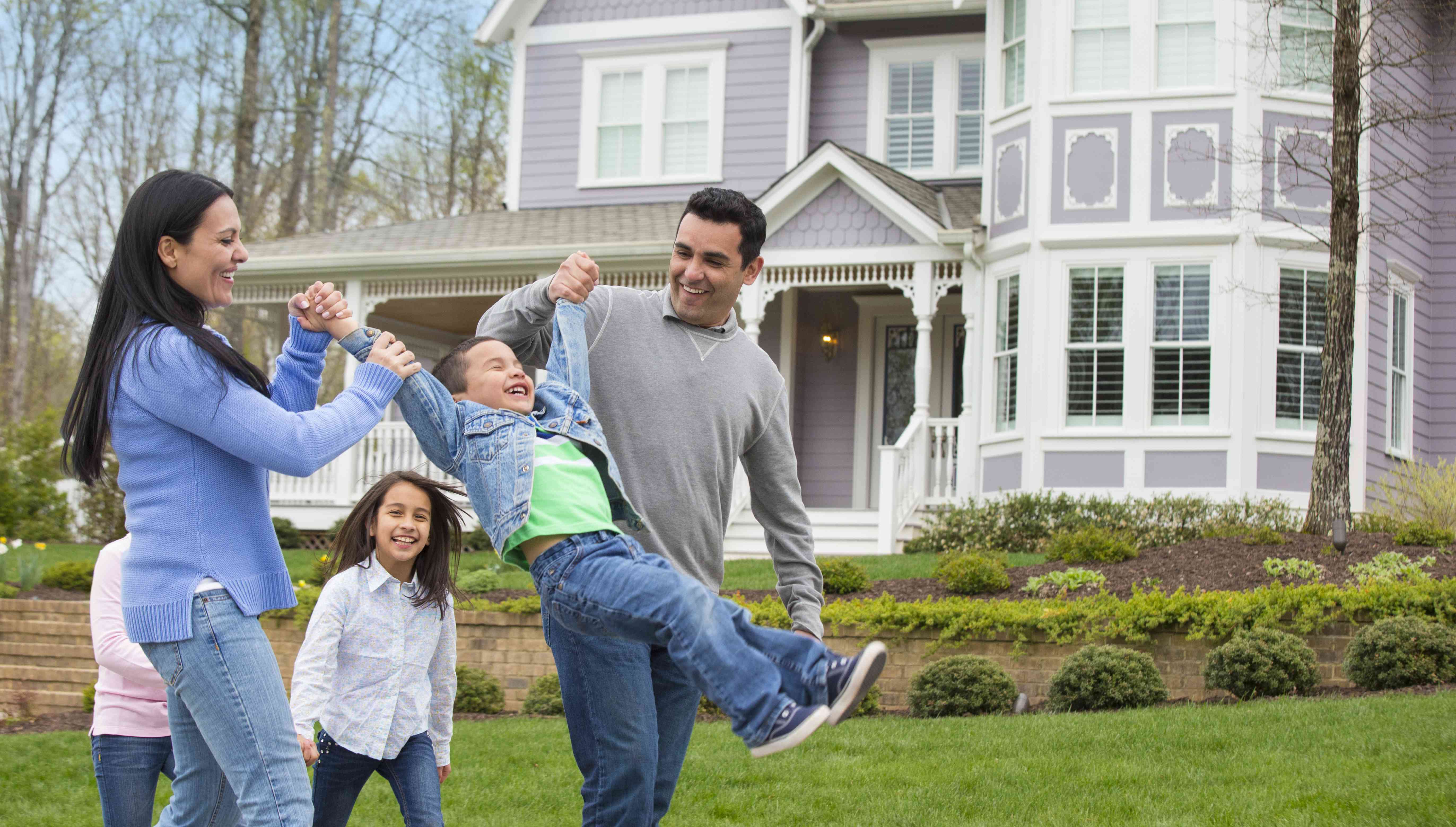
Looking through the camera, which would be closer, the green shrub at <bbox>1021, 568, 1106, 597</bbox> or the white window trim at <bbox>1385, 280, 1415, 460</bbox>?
the green shrub at <bbox>1021, 568, 1106, 597</bbox>

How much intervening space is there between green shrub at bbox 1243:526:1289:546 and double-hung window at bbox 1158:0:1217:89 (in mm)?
5391

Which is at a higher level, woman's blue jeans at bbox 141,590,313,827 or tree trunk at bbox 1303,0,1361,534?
tree trunk at bbox 1303,0,1361,534

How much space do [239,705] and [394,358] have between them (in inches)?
32.8

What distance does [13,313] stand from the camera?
28250 mm

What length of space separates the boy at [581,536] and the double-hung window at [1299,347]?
12.4 meters

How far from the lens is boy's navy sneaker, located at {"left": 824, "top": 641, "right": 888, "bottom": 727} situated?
3.00 m

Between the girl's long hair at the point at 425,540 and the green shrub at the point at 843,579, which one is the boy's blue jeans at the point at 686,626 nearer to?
the girl's long hair at the point at 425,540

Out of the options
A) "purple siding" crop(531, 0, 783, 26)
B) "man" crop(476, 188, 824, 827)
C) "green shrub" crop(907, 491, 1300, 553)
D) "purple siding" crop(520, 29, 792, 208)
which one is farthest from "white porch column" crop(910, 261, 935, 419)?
"man" crop(476, 188, 824, 827)

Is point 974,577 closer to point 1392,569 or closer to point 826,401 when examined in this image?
point 1392,569

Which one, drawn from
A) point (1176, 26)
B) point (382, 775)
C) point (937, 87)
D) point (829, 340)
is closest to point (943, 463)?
point (829, 340)

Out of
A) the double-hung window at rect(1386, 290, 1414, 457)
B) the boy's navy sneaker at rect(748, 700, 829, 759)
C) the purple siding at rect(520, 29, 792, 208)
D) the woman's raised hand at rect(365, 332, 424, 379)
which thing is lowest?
the boy's navy sneaker at rect(748, 700, 829, 759)

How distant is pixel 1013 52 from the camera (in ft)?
52.2

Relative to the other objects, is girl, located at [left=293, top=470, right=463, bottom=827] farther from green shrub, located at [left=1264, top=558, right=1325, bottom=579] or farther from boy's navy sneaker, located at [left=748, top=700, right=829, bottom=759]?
green shrub, located at [left=1264, top=558, right=1325, bottom=579]

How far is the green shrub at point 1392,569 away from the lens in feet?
31.1
